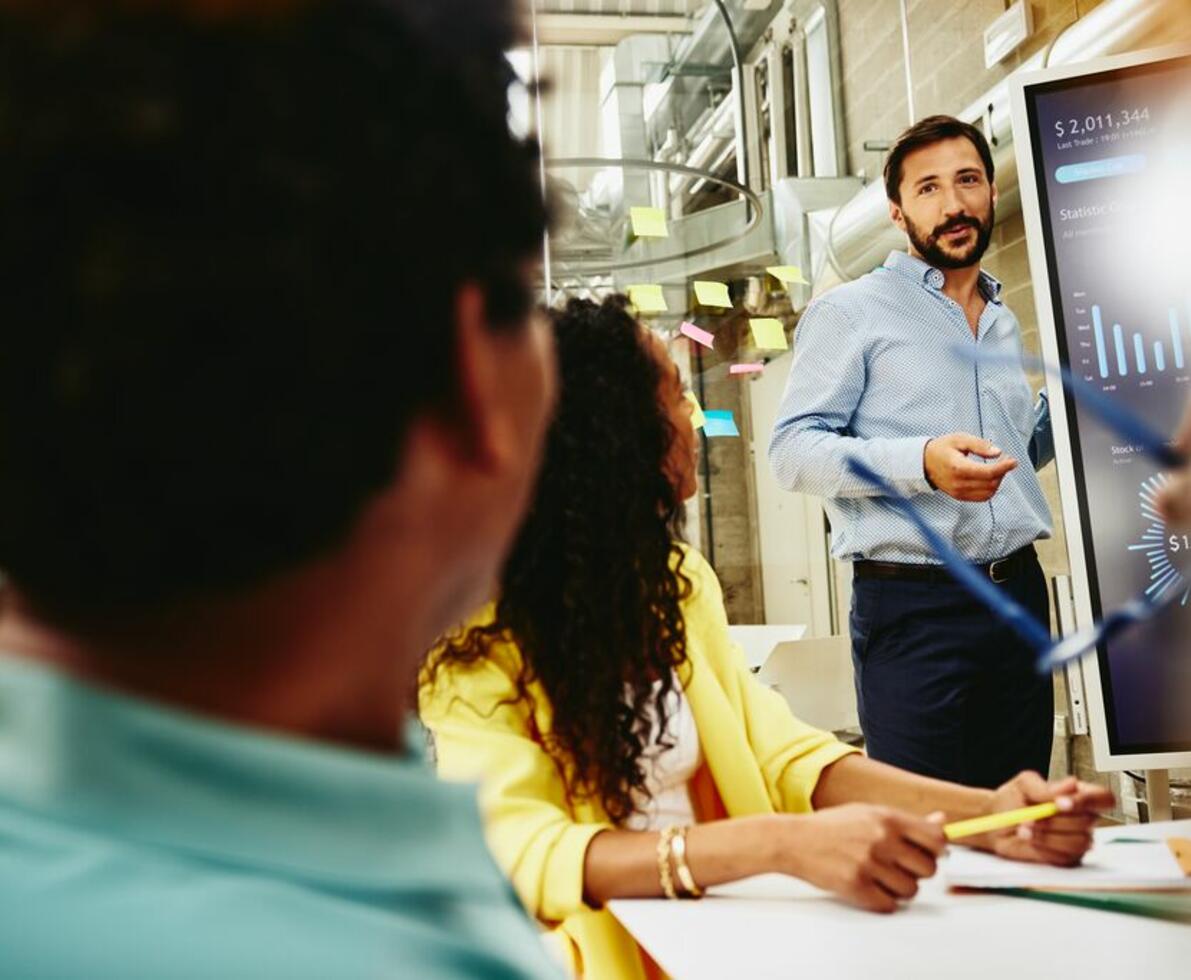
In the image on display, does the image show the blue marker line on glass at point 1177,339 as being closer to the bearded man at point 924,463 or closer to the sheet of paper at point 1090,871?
the bearded man at point 924,463

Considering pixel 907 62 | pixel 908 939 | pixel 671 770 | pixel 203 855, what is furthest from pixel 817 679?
pixel 203 855

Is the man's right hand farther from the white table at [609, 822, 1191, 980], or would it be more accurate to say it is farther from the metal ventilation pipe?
the white table at [609, 822, 1191, 980]

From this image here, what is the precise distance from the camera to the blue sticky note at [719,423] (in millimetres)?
4391

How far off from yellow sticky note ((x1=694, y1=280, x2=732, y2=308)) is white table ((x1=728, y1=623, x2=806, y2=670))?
48.5 inches

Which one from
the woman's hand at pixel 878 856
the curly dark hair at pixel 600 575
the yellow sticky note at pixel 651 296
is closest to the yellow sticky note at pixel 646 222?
the yellow sticky note at pixel 651 296

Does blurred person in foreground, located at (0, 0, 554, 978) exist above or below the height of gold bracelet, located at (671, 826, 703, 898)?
above

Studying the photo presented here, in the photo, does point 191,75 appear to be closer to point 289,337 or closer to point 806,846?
point 289,337

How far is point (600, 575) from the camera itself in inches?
48.4

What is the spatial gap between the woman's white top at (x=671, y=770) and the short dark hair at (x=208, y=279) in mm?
965

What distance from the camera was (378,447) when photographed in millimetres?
261

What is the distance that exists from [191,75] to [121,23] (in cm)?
2

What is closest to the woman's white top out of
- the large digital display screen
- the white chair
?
the large digital display screen

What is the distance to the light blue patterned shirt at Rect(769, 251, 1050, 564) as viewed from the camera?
5.95ft

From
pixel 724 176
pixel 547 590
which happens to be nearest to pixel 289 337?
pixel 547 590
